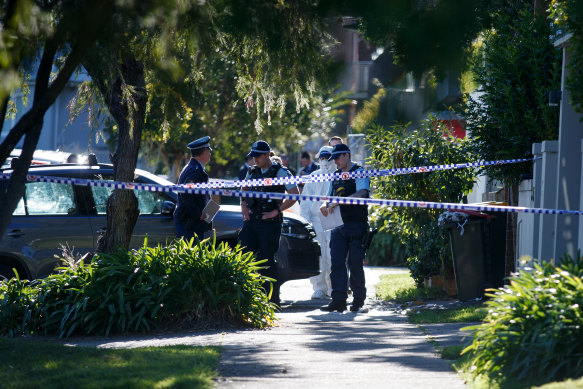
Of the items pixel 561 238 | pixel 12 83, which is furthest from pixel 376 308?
pixel 12 83

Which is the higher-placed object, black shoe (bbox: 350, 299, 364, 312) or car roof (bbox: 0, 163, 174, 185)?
car roof (bbox: 0, 163, 174, 185)

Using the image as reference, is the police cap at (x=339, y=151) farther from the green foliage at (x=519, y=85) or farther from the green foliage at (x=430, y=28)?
the green foliage at (x=430, y=28)

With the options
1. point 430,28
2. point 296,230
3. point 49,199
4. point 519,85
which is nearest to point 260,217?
point 296,230

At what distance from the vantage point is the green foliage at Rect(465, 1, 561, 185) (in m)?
9.88

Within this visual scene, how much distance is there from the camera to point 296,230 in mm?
11633

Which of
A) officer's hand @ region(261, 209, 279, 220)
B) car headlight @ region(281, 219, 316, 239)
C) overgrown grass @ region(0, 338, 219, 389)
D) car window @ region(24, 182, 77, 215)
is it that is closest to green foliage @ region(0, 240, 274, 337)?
overgrown grass @ region(0, 338, 219, 389)

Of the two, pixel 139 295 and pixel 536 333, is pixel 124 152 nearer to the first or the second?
pixel 139 295

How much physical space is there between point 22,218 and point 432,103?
5.28 m

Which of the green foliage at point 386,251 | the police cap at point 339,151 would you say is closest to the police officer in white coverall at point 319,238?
the police cap at point 339,151

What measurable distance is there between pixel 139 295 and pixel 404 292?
197 inches

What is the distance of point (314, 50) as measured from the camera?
842 centimetres

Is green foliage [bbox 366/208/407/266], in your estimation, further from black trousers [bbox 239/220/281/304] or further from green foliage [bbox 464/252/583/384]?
green foliage [bbox 464/252/583/384]

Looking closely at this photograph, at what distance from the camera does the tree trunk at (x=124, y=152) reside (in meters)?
9.26

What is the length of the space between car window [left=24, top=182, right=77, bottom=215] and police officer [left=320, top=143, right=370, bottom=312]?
3001mm
